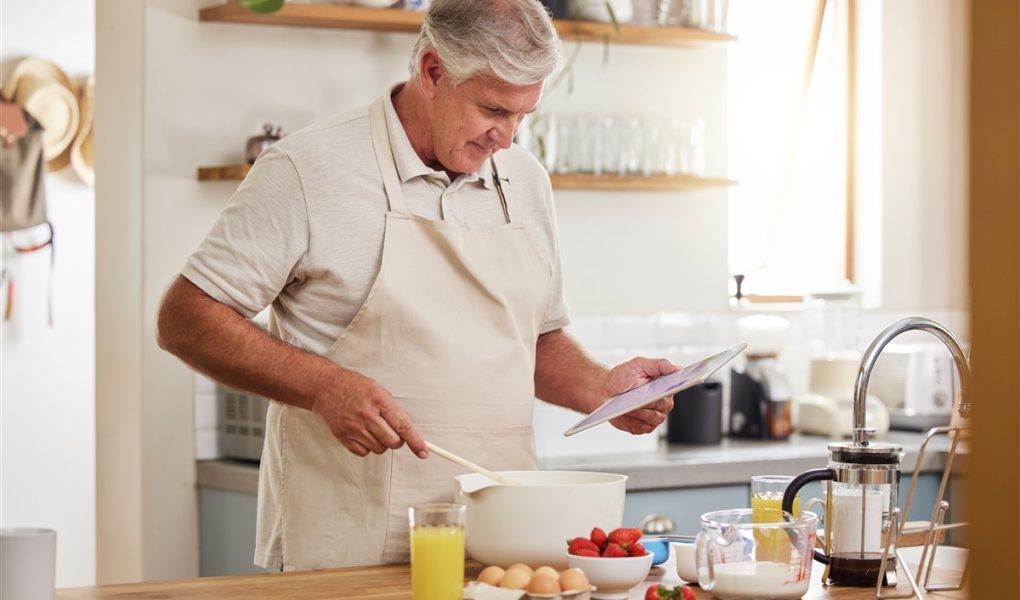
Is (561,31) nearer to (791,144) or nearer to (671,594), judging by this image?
(791,144)

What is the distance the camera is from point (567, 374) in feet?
8.82

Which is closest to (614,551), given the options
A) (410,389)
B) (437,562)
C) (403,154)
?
(437,562)

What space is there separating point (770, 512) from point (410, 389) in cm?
68

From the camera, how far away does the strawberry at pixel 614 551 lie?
1.92 metres

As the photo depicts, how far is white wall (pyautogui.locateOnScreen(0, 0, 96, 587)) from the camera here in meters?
6.07

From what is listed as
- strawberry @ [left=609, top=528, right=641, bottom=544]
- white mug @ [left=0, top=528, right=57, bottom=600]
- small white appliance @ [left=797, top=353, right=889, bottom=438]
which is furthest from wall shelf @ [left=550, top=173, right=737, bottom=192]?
white mug @ [left=0, top=528, right=57, bottom=600]

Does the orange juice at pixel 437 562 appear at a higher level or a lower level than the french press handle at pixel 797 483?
lower

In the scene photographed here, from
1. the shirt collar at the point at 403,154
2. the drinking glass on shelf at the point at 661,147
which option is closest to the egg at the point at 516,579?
the shirt collar at the point at 403,154

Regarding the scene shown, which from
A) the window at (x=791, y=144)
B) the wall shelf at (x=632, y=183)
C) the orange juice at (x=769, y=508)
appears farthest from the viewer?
the window at (x=791, y=144)

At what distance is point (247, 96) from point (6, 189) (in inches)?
94.6

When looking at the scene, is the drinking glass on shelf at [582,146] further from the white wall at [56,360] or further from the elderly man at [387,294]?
the white wall at [56,360]

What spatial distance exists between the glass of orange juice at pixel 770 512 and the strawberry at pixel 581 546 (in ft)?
0.74

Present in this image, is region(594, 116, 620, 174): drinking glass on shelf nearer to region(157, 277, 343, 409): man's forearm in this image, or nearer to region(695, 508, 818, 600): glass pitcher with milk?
region(157, 277, 343, 409): man's forearm

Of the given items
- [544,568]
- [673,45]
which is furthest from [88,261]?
[544,568]
